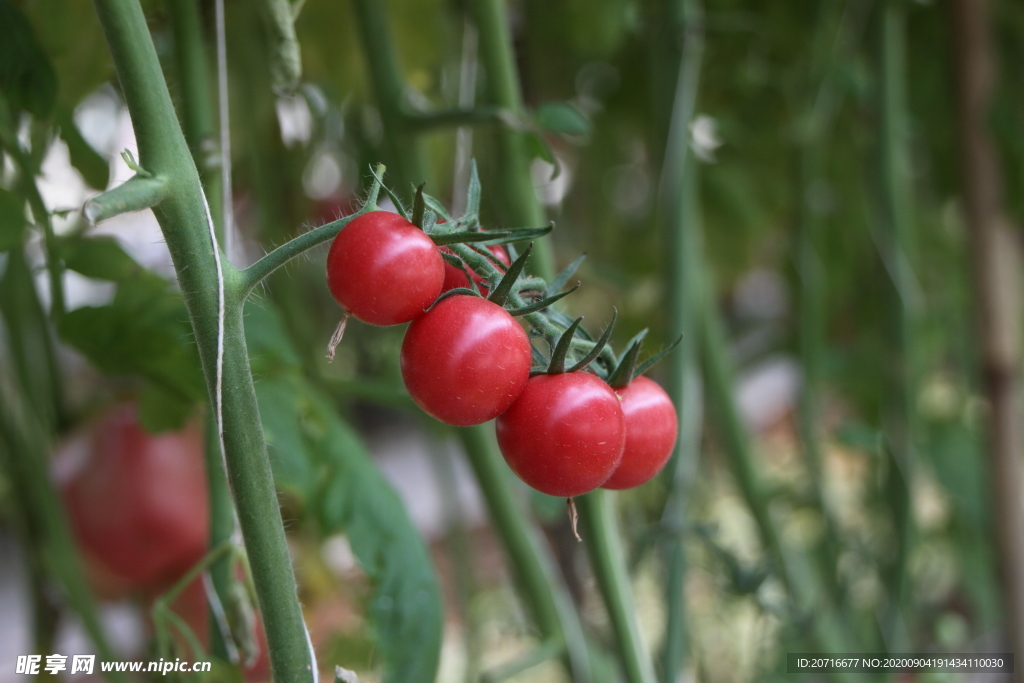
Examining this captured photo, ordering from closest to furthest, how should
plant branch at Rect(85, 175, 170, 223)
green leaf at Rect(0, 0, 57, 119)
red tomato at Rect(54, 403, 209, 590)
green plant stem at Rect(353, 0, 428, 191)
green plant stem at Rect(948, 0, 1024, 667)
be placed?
plant branch at Rect(85, 175, 170, 223) < green leaf at Rect(0, 0, 57, 119) < green plant stem at Rect(353, 0, 428, 191) < red tomato at Rect(54, 403, 209, 590) < green plant stem at Rect(948, 0, 1024, 667)

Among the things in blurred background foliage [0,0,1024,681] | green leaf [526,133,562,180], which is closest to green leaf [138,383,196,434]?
blurred background foliage [0,0,1024,681]

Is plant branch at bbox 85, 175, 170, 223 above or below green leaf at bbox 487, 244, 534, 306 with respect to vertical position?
above

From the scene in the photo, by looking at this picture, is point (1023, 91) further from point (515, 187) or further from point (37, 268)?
point (37, 268)

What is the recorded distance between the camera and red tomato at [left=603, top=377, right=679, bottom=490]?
0.76ft

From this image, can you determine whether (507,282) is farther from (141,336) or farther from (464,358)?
(141,336)

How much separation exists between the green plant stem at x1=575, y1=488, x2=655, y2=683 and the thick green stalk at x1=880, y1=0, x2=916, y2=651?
315 mm

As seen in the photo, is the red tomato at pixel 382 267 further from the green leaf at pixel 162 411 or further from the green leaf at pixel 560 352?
the green leaf at pixel 162 411

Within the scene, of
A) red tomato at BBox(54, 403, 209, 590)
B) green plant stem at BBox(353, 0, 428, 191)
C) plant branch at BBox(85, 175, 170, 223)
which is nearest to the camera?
plant branch at BBox(85, 175, 170, 223)

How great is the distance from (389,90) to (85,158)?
15cm

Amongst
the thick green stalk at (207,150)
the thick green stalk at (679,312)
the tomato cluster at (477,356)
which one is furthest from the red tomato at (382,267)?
the thick green stalk at (679,312)

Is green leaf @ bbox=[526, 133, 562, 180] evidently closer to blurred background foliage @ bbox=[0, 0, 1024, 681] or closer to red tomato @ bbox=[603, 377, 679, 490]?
blurred background foliage @ bbox=[0, 0, 1024, 681]

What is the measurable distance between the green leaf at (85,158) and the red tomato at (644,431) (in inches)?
9.8

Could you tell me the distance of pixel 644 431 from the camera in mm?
232

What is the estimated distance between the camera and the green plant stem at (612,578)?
356 millimetres
